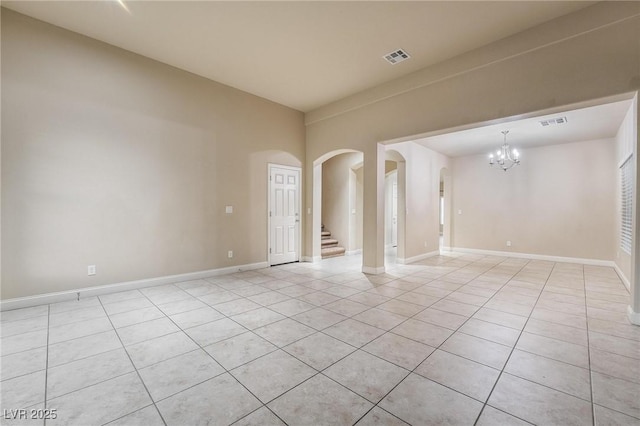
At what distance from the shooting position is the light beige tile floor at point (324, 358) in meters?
1.70

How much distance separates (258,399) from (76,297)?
11.6 ft

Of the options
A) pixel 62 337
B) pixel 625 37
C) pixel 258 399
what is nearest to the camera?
pixel 258 399

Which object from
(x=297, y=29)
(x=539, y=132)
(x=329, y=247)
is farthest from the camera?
(x=329, y=247)

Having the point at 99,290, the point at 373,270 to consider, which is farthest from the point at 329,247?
the point at 99,290

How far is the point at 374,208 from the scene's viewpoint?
5289 millimetres

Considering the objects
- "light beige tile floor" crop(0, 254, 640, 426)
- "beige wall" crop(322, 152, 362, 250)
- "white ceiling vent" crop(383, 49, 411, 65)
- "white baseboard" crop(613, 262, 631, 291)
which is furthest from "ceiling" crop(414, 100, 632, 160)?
"light beige tile floor" crop(0, 254, 640, 426)

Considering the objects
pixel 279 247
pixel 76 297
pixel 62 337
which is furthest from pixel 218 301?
pixel 279 247

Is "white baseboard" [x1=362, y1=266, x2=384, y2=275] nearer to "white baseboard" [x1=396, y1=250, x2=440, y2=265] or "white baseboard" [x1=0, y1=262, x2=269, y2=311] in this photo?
"white baseboard" [x1=396, y1=250, x2=440, y2=265]

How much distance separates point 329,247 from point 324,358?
5.56m

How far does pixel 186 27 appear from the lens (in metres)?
3.54

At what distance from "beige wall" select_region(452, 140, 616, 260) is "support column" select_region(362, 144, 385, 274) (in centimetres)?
449

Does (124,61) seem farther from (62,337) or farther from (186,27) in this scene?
(62,337)

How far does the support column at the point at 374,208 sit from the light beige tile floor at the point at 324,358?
1224mm

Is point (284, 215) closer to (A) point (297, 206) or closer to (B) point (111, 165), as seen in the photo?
(A) point (297, 206)
